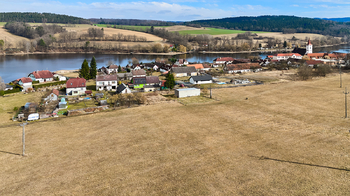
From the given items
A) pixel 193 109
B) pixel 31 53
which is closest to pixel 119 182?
pixel 193 109

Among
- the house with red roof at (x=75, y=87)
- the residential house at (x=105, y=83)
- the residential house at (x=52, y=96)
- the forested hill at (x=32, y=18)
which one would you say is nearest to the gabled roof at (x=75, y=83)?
the house with red roof at (x=75, y=87)

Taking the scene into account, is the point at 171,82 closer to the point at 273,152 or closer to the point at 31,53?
the point at 273,152

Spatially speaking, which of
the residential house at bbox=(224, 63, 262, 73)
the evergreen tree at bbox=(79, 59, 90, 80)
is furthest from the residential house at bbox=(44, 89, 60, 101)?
the residential house at bbox=(224, 63, 262, 73)

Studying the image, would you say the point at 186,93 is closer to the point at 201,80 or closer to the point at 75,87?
the point at 201,80

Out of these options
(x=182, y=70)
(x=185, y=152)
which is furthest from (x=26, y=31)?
(x=185, y=152)

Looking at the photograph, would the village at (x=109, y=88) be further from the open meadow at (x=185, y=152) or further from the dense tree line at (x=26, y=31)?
the dense tree line at (x=26, y=31)

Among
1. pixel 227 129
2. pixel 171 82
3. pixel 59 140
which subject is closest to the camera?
pixel 59 140
